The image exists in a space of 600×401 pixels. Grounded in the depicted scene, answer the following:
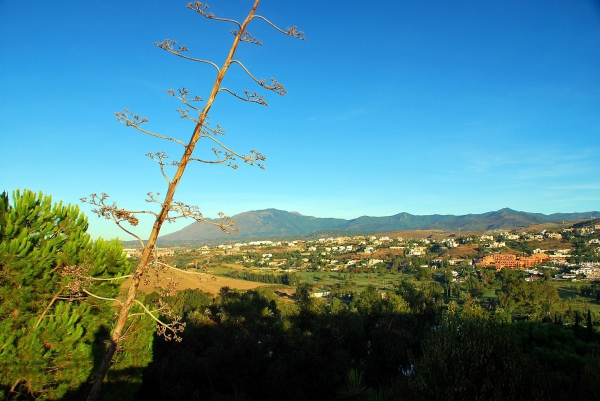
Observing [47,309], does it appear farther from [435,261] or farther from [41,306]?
[435,261]

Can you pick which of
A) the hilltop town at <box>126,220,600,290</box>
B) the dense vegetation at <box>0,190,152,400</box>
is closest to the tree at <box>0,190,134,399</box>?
the dense vegetation at <box>0,190,152,400</box>

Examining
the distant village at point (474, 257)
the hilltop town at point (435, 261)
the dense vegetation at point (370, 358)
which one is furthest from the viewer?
the distant village at point (474, 257)

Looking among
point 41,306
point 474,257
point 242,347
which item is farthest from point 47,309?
point 474,257

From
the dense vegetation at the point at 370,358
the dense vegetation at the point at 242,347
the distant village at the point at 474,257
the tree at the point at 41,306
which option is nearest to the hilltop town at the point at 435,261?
the distant village at the point at 474,257

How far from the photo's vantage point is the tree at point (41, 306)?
9562mm

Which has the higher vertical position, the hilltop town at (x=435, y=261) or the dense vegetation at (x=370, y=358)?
the dense vegetation at (x=370, y=358)

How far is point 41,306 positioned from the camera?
37.4 ft

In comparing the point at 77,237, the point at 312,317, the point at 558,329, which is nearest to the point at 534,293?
the point at 558,329

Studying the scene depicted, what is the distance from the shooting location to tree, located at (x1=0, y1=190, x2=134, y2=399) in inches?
376

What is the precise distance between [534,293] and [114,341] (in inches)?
2183

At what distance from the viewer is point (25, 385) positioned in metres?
9.81

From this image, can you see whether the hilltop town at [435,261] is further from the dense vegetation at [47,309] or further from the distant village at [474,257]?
the dense vegetation at [47,309]

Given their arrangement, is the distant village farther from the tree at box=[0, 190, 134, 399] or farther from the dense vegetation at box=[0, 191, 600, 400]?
the tree at box=[0, 190, 134, 399]

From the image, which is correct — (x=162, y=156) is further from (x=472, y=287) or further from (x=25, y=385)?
(x=472, y=287)
